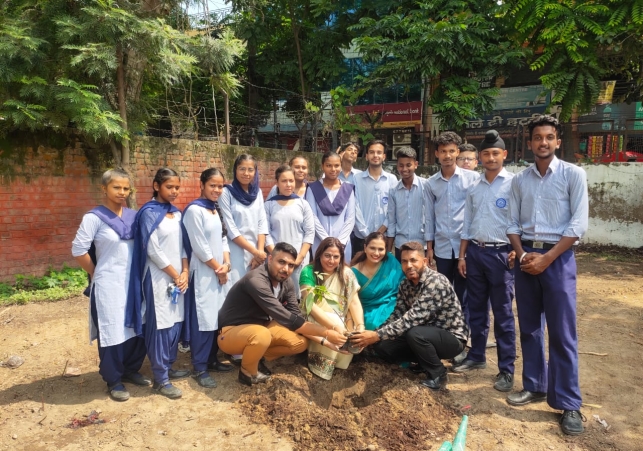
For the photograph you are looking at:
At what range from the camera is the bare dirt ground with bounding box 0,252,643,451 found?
2.82 m

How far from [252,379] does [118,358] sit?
3.36ft

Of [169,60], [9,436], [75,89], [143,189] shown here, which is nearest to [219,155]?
[143,189]

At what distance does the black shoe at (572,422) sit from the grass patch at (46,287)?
223 inches

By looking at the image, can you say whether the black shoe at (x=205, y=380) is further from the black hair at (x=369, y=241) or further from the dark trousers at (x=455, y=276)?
the dark trousers at (x=455, y=276)

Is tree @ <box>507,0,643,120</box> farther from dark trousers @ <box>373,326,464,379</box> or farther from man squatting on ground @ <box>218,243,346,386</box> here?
man squatting on ground @ <box>218,243,346,386</box>

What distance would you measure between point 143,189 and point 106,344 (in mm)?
4034

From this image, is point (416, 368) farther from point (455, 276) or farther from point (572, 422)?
point (572, 422)

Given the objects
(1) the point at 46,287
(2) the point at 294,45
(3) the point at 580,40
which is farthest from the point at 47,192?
(2) the point at 294,45

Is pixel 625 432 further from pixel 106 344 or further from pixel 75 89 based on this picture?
pixel 75 89

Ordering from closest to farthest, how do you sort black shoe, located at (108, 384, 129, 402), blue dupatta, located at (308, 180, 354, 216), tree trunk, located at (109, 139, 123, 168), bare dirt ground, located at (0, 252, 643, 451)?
1. bare dirt ground, located at (0, 252, 643, 451)
2. black shoe, located at (108, 384, 129, 402)
3. blue dupatta, located at (308, 180, 354, 216)
4. tree trunk, located at (109, 139, 123, 168)

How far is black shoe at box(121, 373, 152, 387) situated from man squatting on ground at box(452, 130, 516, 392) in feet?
8.96

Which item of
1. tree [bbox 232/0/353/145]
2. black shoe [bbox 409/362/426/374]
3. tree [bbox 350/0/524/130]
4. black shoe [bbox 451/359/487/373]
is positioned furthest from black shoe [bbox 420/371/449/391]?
tree [bbox 232/0/353/145]

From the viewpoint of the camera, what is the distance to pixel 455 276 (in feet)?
13.5

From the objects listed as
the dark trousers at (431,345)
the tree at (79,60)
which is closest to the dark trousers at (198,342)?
the dark trousers at (431,345)
